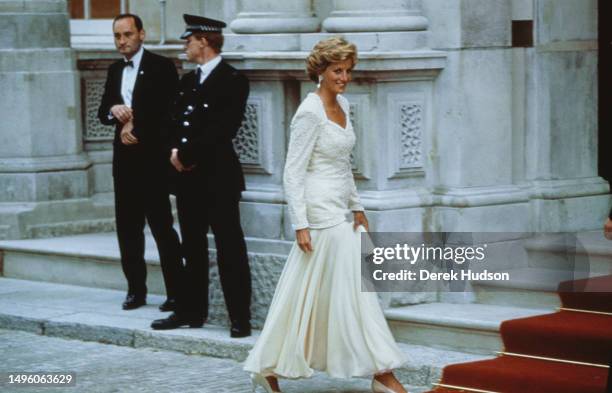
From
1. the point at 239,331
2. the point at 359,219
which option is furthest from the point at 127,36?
the point at 359,219

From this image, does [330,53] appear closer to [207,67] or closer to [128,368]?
[207,67]

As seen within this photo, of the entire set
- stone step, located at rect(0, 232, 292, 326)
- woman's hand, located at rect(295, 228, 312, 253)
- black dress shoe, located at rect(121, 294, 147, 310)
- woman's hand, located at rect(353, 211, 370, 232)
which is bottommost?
black dress shoe, located at rect(121, 294, 147, 310)

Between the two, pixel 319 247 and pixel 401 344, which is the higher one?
pixel 319 247

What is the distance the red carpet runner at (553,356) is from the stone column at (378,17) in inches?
80.7

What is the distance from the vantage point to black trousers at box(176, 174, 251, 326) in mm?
10336

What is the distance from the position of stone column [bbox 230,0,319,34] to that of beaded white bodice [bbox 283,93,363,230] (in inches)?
78.5

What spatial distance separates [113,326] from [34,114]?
10.5ft

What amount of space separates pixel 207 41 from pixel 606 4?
305 centimetres

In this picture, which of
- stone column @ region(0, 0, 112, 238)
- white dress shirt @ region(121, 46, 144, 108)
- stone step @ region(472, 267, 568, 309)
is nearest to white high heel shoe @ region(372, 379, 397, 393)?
stone step @ region(472, 267, 568, 309)

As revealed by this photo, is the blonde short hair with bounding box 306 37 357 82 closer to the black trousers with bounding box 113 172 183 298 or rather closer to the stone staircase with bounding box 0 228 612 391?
the stone staircase with bounding box 0 228 612 391

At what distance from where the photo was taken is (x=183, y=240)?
35.0 ft

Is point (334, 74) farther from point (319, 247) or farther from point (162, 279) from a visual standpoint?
point (162, 279)

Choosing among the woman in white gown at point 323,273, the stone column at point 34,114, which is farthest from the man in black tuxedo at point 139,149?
the woman in white gown at point 323,273

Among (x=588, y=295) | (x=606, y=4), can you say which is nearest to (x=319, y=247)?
(x=588, y=295)
